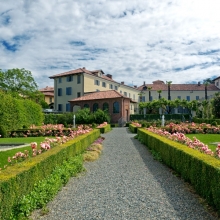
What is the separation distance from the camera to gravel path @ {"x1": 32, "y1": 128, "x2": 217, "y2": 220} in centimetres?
410

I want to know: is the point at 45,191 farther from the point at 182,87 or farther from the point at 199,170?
the point at 182,87

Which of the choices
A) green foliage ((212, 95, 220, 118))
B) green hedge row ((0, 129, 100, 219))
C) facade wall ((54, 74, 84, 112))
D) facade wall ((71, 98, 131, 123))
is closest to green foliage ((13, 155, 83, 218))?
green hedge row ((0, 129, 100, 219))

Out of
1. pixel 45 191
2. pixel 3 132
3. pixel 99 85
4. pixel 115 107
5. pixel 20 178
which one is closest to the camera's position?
pixel 20 178

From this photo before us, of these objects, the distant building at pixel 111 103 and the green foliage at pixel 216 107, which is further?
the distant building at pixel 111 103

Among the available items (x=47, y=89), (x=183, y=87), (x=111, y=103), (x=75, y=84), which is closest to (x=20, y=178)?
(x=111, y=103)

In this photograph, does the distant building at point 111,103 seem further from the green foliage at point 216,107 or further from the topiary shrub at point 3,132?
the topiary shrub at point 3,132

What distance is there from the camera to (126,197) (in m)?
4.98

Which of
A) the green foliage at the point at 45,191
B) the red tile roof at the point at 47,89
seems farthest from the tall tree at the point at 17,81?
the green foliage at the point at 45,191

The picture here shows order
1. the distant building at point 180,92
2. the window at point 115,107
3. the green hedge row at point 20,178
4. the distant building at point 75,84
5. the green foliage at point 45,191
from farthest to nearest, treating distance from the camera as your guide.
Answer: the distant building at point 180,92 → the distant building at point 75,84 → the window at point 115,107 → the green foliage at point 45,191 → the green hedge row at point 20,178

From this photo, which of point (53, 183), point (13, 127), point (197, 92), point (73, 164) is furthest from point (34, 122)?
point (197, 92)

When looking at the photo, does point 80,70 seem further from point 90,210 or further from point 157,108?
point 90,210

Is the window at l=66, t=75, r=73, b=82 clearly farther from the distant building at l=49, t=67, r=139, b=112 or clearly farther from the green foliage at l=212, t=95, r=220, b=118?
the green foliage at l=212, t=95, r=220, b=118

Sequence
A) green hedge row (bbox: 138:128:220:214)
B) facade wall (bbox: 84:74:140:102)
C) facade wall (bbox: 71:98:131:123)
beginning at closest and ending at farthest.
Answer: green hedge row (bbox: 138:128:220:214) → facade wall (bbox: 71:98:131:123) → facade wall (bbox: 84:74:140:102)

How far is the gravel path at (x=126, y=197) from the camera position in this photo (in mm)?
4098
